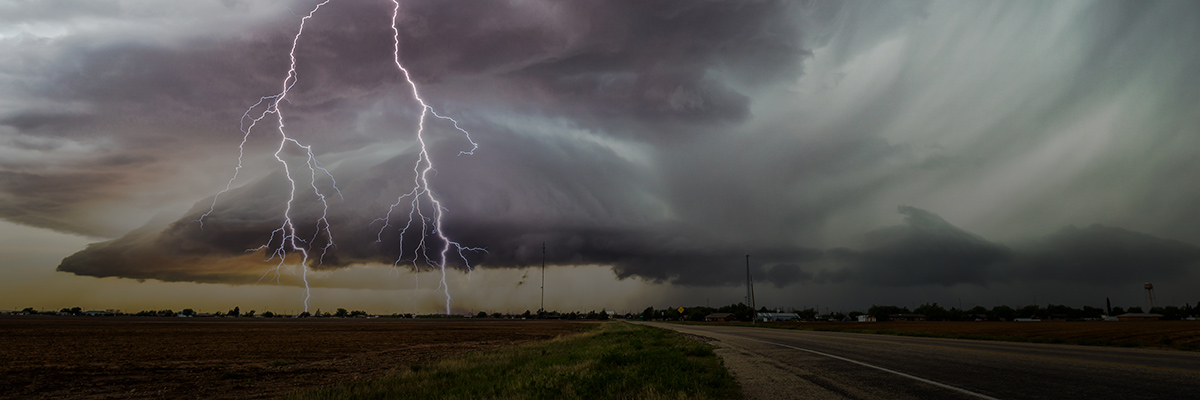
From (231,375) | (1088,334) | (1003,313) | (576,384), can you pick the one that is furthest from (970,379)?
(1003,313)

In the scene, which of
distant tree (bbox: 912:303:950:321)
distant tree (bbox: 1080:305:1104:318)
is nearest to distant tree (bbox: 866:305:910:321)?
distant tree (bbox: 912:303:950:321)

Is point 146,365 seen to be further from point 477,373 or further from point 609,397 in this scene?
point 609,397

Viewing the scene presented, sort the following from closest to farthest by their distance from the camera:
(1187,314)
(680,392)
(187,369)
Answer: (680,392) → (187,369) → (1187,314)

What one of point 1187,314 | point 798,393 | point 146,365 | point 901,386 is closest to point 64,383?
point 146,365

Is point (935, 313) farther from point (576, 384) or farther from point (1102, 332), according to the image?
point (576, 384)

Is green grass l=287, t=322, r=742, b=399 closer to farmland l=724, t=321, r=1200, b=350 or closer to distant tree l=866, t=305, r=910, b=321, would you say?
farmland l=724, t=321, r=1200, b=350

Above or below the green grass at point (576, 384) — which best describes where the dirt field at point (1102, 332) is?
below

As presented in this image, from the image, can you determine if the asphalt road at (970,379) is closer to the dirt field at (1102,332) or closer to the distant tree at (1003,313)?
the dirt field at (1102,332)

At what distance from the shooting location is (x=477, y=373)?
17.2 metres

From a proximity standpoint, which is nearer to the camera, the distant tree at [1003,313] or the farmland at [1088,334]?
the farmland at [1088,334]

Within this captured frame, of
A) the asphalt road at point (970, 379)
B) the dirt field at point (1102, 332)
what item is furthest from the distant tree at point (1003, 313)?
the asphalt road at point (970, 379)

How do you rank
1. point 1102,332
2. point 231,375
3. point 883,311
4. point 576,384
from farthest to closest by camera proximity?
point 883,311
point 1102,332
point 231,375
point 576,384

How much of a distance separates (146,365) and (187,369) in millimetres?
2993

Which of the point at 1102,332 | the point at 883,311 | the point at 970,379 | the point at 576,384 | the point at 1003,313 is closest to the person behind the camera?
the point at 970,379
